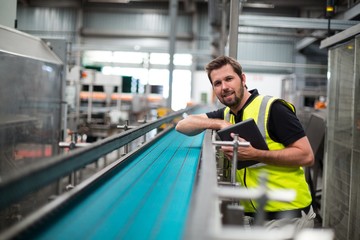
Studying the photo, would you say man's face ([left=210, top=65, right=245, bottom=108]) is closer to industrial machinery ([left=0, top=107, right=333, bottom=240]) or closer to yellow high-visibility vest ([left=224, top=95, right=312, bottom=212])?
yellow high-visibility vest ([left=224, top=95, right=312, bottom=212])

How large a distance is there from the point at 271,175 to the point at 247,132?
0.40 m

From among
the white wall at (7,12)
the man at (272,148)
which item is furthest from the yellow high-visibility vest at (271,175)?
the white wall at (7,12)

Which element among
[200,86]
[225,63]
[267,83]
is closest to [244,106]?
[225,63]

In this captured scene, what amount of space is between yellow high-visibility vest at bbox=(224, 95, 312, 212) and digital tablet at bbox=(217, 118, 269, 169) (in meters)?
0.15

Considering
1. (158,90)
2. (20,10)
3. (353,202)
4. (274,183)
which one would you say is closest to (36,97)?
(274,183)

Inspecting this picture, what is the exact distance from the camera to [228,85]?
6.58 ft

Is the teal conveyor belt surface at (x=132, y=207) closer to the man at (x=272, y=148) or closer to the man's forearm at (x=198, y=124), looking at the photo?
the man at (x=272, y=148)

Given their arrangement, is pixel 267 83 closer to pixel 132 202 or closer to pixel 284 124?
pixel 284 124

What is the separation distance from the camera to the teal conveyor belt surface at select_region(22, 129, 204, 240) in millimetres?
989

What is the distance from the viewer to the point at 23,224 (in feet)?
3.05

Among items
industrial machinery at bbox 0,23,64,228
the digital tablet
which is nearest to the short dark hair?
the digital tablet

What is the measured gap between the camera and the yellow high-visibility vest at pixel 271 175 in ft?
6.21

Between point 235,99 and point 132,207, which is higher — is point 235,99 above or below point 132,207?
above

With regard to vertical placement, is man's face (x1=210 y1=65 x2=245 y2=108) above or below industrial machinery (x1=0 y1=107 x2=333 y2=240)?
above
